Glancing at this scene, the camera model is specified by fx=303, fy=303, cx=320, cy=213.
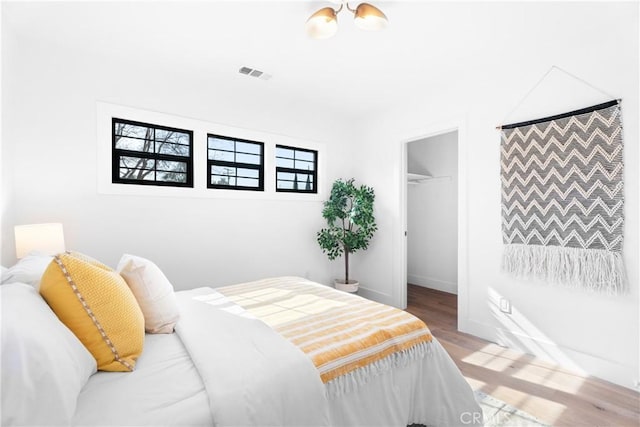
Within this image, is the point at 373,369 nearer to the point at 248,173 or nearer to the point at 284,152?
the point at 248,173

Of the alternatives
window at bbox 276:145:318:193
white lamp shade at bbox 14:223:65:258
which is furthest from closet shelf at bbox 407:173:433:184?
white lamp shade at bbox 14:223:65:258

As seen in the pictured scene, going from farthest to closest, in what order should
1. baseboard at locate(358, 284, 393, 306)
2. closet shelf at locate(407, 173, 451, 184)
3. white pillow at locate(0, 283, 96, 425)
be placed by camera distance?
closet shelf at locate(407, 173, 451, 184) → baseboard at locate(358, 284, 393, 306) → white pillow at locate(0, 283, 96, 425)

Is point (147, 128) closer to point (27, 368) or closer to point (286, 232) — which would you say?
point (286, 232)

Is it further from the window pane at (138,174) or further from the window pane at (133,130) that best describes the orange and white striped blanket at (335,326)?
the window pane at (133,130)

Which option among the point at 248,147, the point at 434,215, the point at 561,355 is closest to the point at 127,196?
the point at 248,147

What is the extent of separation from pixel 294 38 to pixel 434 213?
351 centimetres

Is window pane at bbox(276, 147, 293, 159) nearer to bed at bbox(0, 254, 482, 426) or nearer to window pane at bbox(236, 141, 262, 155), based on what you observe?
window pane at bbox(236, 141, 262, 155)

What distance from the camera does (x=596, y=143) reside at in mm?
2217

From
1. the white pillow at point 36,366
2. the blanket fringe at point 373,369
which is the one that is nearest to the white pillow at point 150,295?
the white pillow at point 36,366

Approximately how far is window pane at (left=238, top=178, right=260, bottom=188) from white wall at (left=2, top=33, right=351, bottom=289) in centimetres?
21

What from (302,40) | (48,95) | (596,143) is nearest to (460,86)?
(596,143)

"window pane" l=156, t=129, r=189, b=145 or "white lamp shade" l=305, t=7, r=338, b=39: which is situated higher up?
"white lamp shade" l=305, t=7, r=338, b=39

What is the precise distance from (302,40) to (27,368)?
2519 millimetres

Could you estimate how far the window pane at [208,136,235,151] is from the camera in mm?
3324
